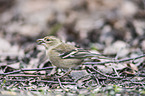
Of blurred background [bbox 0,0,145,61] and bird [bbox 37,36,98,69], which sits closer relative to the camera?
bird [bbox 37,36,98,69]

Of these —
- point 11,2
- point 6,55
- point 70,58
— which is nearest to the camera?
point 70,58

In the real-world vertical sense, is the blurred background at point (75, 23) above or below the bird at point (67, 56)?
above

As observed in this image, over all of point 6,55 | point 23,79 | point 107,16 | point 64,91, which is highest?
point 107,16

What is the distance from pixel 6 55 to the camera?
5277 mm

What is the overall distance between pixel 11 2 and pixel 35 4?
3.33 feet

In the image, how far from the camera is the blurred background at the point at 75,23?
5.88m

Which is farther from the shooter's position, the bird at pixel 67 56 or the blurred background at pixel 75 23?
the blurred background at pixel 75 23

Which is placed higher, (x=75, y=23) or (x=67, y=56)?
(x=75, y=23)

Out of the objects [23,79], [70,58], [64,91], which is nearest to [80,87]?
[64,91]

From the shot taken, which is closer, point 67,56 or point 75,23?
point 67,56

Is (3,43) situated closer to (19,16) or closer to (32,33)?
(32,33)

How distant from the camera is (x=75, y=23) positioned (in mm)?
6871

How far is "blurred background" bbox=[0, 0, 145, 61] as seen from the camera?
5883 mm

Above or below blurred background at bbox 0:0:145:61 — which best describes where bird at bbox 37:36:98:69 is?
below
